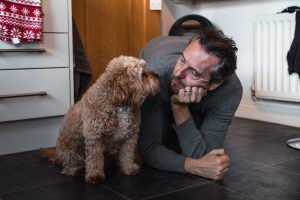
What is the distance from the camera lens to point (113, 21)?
2.88 meters

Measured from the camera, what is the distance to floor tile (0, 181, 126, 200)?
149 centimetres

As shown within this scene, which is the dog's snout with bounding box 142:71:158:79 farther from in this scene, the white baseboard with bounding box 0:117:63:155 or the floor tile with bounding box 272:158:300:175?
the white baseboard with bounding box 0:117:63:155

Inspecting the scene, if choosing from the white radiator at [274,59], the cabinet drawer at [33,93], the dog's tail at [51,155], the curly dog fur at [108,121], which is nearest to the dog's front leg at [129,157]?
the curly dog fur at [108,121]

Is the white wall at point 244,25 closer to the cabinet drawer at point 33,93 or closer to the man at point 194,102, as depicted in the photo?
the man at point 194,102

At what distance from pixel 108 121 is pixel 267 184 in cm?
71

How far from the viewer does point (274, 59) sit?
2.85m

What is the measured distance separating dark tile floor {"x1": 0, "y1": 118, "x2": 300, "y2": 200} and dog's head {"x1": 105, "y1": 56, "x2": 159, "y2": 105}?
0.36 m

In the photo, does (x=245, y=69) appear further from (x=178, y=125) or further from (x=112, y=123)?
(x=112, y=123)

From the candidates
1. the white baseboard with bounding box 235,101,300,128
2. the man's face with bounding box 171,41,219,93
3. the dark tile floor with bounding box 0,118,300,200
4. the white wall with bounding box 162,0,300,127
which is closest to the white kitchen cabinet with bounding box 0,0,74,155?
the dark tile floor with bounding box 0,118,300,200

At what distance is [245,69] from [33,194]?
7.23 feet

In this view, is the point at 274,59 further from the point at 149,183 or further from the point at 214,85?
the point at 149,183

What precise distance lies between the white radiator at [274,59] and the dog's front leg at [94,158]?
1673mm

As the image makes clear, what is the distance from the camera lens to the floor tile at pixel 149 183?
1536 mm

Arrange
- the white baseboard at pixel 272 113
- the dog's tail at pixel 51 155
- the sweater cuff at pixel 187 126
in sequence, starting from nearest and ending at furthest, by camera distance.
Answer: the sweater cuff at pixel 187 126
the dog's tail at pixel 51 155
the white baseboard at pixel 272 113
